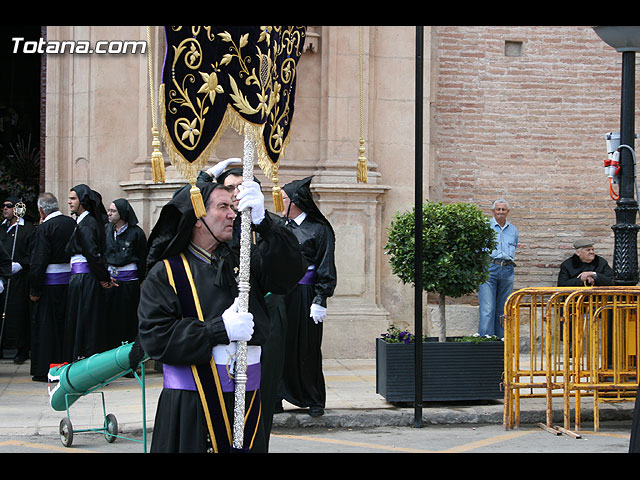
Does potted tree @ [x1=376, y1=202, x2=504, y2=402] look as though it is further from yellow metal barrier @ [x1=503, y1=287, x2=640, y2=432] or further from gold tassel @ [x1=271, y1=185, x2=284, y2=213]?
gold tassel @ [x1=271, y1=185, x2=284, y2=213]

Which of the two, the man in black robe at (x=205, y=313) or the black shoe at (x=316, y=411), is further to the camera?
the black shoe at (x=316, y=411)

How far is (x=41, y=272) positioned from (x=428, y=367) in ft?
15.8

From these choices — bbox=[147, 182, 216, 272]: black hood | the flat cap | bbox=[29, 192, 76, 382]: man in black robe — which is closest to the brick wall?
the flat cap

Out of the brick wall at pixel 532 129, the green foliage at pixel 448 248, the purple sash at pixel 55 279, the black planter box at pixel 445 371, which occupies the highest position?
the brick wall at pixel 532 129

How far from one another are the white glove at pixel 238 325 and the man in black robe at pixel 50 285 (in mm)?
7519

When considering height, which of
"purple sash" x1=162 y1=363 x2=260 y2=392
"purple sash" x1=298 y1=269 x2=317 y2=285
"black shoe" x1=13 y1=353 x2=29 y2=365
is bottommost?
"black shoe" x1=13 y1=353 x2=29 y2=365

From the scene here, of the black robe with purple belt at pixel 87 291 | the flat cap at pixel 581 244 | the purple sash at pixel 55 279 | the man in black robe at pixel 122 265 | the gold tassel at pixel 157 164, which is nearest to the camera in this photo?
the gold tassel at pixel 157 164

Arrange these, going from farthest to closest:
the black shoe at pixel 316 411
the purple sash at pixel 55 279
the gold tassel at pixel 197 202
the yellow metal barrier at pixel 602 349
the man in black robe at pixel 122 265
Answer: the purple sash at pixel 55 279
the man in black robe at pixel 122 265
the black shoe at pixel 316 411
the yellow metal barrier at pixel 602 349
the gold tassel at pixel 197 202

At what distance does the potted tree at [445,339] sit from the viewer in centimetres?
978

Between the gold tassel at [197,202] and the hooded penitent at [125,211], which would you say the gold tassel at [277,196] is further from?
the hooded penitent at [125,211]

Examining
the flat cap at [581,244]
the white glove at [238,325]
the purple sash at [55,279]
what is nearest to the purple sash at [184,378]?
the white glove at [238,325]

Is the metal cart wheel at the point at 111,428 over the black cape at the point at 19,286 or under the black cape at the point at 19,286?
under

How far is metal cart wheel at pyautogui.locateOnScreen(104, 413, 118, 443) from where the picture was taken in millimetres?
8422

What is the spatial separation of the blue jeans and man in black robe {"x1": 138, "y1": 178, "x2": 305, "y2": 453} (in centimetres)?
839
